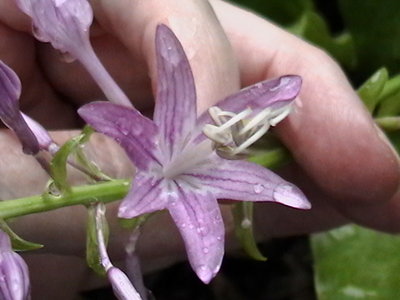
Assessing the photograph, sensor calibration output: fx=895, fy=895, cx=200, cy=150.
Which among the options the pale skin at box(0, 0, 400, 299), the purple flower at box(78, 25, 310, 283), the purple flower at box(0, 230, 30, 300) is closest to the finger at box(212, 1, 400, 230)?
the pale skin at box(0, 0, 400, 299)

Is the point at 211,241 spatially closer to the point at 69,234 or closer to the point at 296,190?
the point at 296,190

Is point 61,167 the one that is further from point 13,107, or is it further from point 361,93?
point 361,93

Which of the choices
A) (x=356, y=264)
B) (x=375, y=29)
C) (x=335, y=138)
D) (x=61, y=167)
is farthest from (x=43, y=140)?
(x=375, y=29)

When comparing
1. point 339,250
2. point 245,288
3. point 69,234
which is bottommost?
point 245,288

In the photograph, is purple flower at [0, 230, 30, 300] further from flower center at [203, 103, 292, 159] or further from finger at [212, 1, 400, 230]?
finger at [212, 1, 400, 230]

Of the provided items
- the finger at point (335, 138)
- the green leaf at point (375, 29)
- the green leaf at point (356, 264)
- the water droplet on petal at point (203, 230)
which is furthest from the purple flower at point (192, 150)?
the green leaf at point (375, 29)

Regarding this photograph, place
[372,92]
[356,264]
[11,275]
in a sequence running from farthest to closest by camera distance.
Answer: [356,264], [372,92], [11,275]

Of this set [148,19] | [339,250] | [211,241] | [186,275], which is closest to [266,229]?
[339,250]
